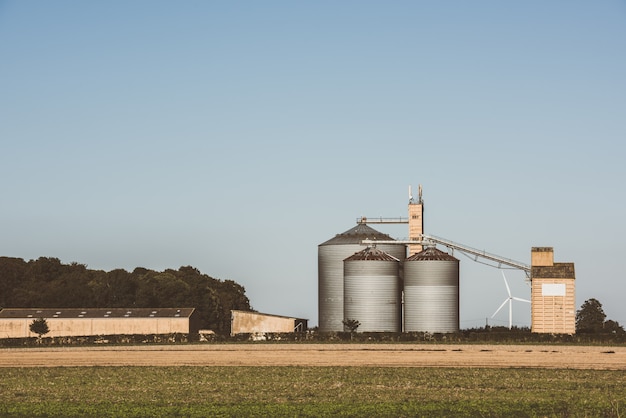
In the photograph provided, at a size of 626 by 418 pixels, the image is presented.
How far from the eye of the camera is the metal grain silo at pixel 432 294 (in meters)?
103

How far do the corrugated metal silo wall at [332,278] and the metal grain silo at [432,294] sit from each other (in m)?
7.28

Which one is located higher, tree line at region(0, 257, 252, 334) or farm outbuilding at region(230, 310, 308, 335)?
tree line at region(0, 257, 252, 334)

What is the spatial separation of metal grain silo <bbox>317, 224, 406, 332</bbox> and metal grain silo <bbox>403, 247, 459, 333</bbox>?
731 cm

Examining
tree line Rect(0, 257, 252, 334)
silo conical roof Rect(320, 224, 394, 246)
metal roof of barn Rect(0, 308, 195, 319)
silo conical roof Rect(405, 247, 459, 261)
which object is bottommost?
metal roof of barn Rect(0, 308, 195, 319)

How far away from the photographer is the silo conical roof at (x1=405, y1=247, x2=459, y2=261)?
105 m

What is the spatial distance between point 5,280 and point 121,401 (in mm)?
120024

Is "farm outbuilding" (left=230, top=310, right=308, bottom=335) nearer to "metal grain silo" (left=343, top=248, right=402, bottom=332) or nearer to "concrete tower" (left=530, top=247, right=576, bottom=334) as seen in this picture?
"metal grain silo" (left=343, top=248, right=402, bottom=332)

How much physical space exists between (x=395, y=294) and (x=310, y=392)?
216 ft

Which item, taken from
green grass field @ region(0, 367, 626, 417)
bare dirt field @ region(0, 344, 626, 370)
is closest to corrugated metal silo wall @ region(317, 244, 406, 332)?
bare dirt field @ region(0, 344, 626, 370)

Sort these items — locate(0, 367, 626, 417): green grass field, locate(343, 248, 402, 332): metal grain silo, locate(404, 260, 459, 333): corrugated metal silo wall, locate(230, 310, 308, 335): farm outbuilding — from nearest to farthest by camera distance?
locate(0, 367, 626, 417): green grass field, locate(404, 260, 459, 333): corrugated metal silo wall, locate(343, 248, 402, 332): metal grain silo, locate(230, 310, 308, 335): farm outbuilding

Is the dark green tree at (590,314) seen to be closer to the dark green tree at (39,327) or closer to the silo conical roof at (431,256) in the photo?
the silo conical roof at (431,256)

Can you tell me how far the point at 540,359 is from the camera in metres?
65.4

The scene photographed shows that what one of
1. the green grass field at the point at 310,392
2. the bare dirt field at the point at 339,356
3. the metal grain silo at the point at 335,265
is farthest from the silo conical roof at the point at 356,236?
the green grass field at the point at 310,392

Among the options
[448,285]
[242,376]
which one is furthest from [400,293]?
[242,376]
